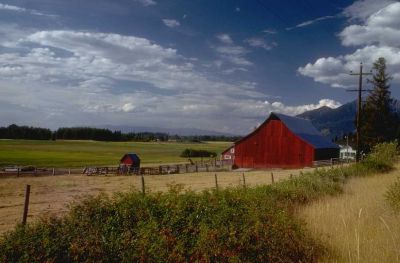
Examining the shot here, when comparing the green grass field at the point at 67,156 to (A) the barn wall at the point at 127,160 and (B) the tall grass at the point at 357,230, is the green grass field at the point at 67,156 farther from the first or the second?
(B) the tall grass at the point at 357,230

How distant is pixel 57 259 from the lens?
23.7 ft

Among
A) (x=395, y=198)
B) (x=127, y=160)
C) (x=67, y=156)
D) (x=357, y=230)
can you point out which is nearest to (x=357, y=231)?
(x=357, y=230)

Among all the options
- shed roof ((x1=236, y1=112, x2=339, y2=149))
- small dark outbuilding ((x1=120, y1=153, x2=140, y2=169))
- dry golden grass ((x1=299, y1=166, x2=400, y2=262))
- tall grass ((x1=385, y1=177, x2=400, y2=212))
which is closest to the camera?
dry golden grass ((x1=299, y1=166, x2=400, y2=262))

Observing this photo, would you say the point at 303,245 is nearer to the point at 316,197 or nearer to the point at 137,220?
the point at 137,220

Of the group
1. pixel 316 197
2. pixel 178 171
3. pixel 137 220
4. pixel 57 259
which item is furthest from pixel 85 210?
pixel 178 171

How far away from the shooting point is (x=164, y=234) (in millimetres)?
8047

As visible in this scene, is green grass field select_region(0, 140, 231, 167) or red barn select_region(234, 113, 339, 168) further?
green grass field select_region(0, 140, 231, 167)

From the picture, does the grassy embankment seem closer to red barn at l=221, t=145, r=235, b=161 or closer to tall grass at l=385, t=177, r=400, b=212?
tall grass at l=385, t=177, r=400, b=212

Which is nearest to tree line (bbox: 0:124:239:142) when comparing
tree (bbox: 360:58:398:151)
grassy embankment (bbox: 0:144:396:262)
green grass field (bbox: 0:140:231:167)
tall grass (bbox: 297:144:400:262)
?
green grass field (bbox: 0:140:231:167)

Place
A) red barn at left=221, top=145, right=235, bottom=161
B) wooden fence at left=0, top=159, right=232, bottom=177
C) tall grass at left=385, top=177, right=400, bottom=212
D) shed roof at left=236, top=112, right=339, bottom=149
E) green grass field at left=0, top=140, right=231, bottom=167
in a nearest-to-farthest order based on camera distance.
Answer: tall grass at left=385, top=177, right=400, bottom=212
wooden fence at left=0, top=159, right=232, bottom=177
shed roof at left=236, top=112, right=339, bottom=149
red barn at left=221, top=145, right=235, bottom=161
green grass field at left=0, top=140, right=231, bottom=167

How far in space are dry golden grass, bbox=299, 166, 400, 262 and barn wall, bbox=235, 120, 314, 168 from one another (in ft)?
140

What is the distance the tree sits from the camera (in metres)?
66.2

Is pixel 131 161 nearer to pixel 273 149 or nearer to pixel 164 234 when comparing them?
pixel 273 149

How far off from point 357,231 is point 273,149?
48.0m
